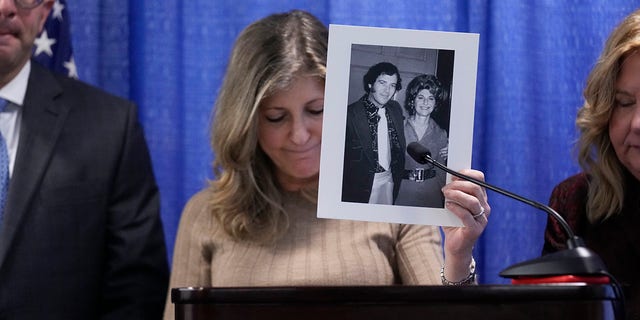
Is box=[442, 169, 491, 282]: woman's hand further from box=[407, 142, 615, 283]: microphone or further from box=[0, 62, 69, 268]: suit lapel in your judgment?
box=[0, 62, 69, 268]: suit lapel

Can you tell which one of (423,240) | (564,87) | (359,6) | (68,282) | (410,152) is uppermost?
(359,6)

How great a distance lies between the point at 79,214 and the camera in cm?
221

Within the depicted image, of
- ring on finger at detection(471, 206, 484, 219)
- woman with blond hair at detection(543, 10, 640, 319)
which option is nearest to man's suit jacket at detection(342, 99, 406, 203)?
ring on finger at detection(471, 206, 484, 219)

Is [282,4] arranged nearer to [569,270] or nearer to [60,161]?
[60,161]

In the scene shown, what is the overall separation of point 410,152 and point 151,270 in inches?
40.8

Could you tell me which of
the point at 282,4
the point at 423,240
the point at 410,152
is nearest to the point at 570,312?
the point at 410,152

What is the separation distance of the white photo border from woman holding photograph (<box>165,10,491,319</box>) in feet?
1.57

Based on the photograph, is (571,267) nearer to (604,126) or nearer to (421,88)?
(421,88)

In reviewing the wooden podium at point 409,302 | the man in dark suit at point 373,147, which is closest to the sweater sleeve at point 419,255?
the man in dark suit at point 373,147

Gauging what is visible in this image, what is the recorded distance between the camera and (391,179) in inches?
56.6

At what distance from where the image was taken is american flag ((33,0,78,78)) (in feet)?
8.00

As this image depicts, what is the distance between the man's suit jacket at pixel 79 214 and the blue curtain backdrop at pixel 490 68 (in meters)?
0.16

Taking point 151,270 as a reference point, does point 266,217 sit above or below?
above

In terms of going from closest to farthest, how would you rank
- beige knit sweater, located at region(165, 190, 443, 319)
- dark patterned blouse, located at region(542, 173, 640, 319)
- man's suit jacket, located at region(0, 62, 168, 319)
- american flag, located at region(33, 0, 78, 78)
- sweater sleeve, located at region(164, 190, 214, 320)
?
1. dark patterned blouse, located at region(542, 173, 640, 319)
2. beige knit sweater, located at region(165, 190, 443, 319)
3. sweater sleeve, located at region(164, 190, 214, 320)
4. man's suit jacket, located at region(0, 62, 168, 319)
5. american flag, located at region(33, 0, 78, 78)
